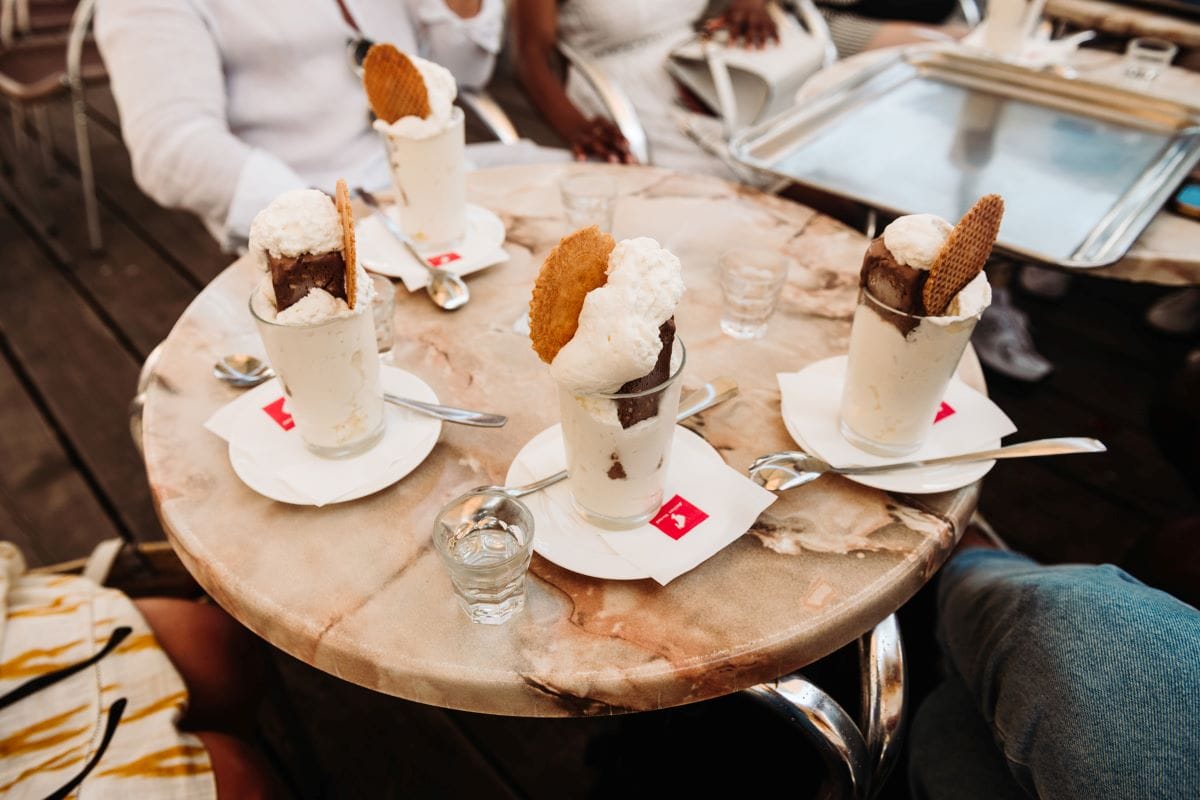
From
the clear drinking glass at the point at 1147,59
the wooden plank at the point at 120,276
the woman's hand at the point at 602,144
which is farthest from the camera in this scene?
the wooden plank at the point at 120,276

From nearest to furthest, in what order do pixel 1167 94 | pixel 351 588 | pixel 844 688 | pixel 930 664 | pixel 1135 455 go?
pixel 351 588
pixel 844 688
pixel 930 664
pixel 1167 94
pixel 1135 455

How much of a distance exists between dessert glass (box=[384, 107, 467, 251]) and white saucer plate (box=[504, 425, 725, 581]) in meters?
0.47

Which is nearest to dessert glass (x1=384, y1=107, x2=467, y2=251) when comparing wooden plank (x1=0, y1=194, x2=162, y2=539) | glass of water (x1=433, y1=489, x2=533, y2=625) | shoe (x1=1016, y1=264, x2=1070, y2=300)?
glass of water (x1=433, y1=489, x2=533, y2=625)

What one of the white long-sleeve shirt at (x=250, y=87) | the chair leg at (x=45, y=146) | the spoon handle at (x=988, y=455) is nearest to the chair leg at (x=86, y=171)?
the chair leg at (x=45, y=146)

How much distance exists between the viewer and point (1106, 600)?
32.3 inches

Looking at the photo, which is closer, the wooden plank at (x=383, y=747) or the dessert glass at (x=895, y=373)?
the dessert glass at (x=895, y=373)

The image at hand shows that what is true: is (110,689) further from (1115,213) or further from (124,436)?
(1115,213)

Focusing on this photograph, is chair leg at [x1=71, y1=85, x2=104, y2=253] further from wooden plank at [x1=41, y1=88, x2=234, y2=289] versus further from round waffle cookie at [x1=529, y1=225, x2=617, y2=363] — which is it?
Result: round waffle cookie at [x1=529, y1=225, x2=617, y2=363]

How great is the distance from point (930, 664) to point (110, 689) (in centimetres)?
A: 128

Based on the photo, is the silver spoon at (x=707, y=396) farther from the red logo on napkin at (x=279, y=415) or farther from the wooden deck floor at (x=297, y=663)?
the wooden deck floor at (x=297, y=663)

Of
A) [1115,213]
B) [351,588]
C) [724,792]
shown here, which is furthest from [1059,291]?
[351,588]

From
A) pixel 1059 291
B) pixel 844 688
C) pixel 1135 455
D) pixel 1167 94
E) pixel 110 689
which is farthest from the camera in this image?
pixel 1059 291

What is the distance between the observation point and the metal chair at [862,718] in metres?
0.81

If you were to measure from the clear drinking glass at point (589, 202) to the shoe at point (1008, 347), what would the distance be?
1442 mm
